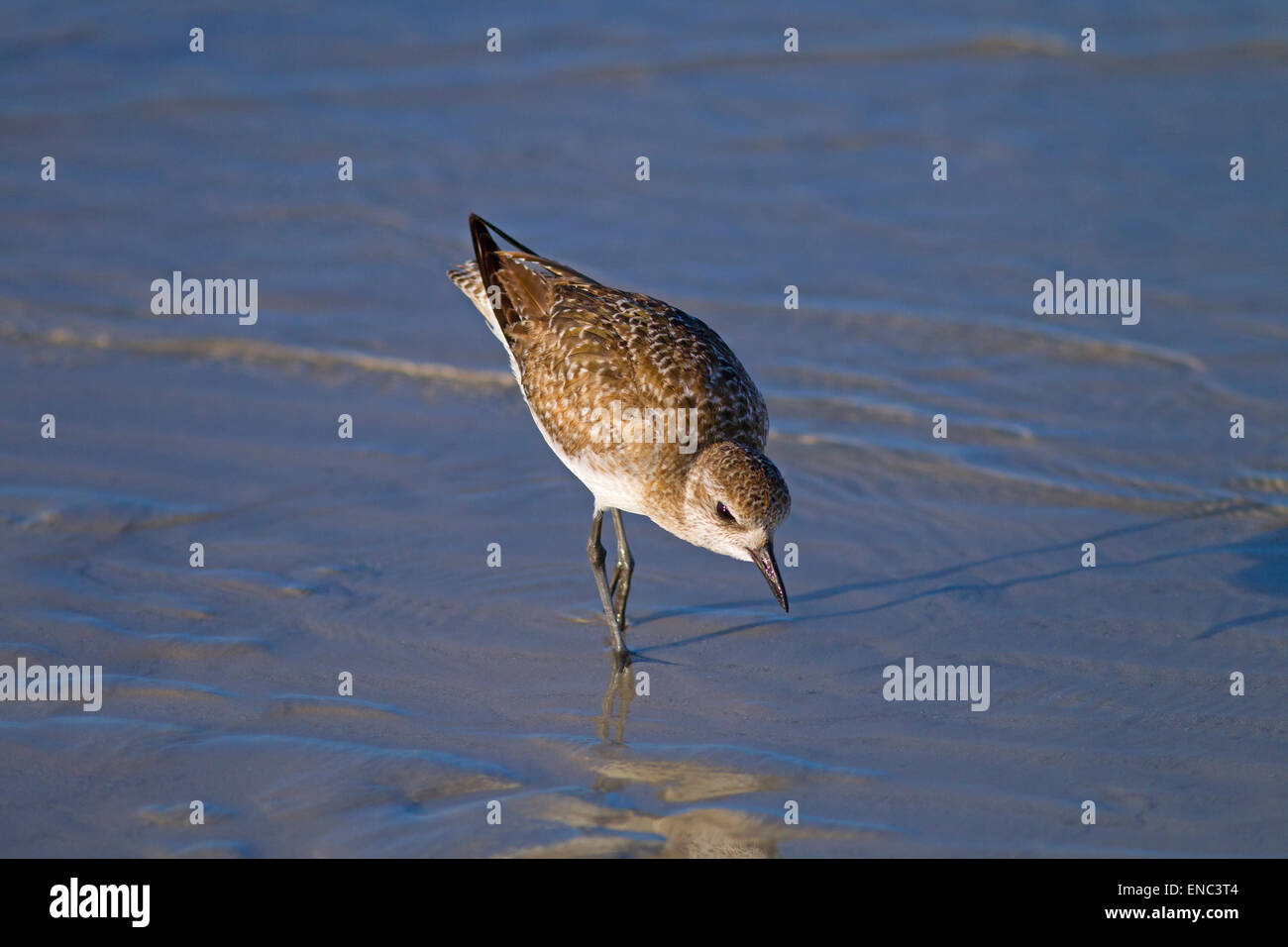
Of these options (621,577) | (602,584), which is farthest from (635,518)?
(602,584)

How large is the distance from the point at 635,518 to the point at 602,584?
1.56 metres

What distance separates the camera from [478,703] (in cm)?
634

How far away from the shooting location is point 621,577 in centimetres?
710

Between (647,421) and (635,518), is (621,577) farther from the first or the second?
(635,518)

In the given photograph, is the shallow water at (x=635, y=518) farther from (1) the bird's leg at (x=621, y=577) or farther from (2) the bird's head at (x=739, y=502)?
(2) the bird's head at (x=739, y=502)

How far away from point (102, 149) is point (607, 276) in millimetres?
4510

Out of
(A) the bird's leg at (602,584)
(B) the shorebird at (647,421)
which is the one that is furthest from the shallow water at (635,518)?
(B) the shorebird at (647,421)

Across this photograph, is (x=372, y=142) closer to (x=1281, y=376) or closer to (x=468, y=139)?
(x=468, y=139)

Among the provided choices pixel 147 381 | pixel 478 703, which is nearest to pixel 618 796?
pixel 478 703

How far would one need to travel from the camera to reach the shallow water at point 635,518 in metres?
5.80

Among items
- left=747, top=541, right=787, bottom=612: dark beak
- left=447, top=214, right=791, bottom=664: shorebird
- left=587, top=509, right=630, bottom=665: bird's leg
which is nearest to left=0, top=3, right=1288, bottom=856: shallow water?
left=587, top=509, right=630, bottom=665: bird's leg

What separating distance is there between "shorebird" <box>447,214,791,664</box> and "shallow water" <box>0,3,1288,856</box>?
614 millimetres

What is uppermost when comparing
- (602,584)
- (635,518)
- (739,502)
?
(635,518)

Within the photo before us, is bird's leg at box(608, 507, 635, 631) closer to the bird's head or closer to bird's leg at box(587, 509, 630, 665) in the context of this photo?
bird's leg at box(587, 509, 630, 665)
